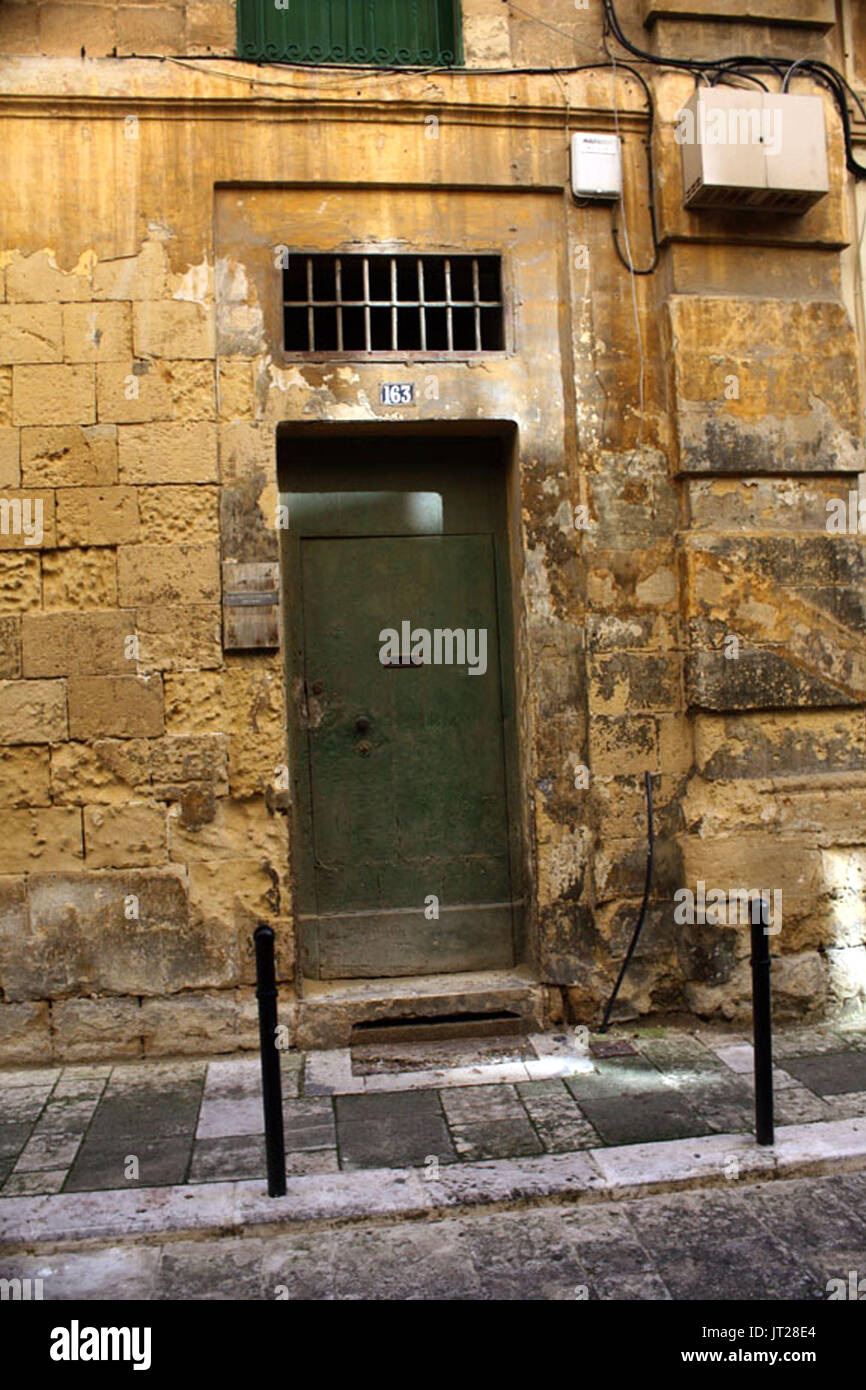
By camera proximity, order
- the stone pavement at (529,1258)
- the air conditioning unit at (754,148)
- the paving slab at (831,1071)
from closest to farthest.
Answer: the stone pavement at (529,1258)
the paving slab at (831,1071)
the air conditioning unit at (754,148)

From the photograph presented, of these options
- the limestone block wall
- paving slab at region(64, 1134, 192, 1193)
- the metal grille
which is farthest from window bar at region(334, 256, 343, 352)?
paving slab at region(64, 1134, 192, 1193)

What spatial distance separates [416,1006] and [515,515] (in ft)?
8.31

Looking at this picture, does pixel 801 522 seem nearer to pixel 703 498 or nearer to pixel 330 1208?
pixel 703 498

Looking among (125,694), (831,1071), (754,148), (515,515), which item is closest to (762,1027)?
(831,1071)

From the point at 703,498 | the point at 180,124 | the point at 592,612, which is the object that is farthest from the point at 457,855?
the point at 180,124

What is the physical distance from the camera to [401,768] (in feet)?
18.6

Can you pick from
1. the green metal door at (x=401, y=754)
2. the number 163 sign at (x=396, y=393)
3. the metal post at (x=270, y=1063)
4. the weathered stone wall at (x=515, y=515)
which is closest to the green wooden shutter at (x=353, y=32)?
the weathered stone wall at (x=515, y=515)

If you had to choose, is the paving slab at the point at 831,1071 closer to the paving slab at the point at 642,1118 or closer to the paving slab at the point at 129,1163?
the paving slab at the point at 642,1118

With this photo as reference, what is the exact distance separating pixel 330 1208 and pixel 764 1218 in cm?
145

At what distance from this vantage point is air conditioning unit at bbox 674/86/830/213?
5.32 m

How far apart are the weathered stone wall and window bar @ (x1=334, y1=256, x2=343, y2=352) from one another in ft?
0.57

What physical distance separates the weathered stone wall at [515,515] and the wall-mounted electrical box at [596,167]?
0.10 metres

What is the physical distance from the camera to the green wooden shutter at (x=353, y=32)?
216 inches

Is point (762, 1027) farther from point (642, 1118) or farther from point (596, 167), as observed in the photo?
point (596, 167)
